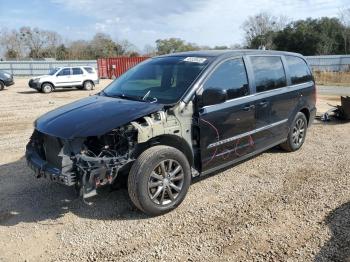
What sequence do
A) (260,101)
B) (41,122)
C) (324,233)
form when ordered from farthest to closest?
(260,101) → (41,122) → (324,233)

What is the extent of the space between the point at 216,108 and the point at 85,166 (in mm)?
1807

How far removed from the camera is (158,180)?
13.5 feet

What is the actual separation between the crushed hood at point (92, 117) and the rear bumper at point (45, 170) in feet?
1.25

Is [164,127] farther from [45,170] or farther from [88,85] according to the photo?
[88,85]

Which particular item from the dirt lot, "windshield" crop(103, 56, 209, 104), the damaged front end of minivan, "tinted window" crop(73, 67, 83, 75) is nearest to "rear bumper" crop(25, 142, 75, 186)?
the damaged front end of minivan

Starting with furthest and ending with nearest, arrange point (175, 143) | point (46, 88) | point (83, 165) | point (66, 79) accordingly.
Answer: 1. point (66, 79)
2. point (46, 88)
3. point (175, 143)
4. point (83, 165)

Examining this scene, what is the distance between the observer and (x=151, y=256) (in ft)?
11.2

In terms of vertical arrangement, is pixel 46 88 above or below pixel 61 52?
below

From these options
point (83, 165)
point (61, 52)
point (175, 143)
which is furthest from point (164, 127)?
point (61, 52)

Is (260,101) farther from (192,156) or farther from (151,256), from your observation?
(151,256)

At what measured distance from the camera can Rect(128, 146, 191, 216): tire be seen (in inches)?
154

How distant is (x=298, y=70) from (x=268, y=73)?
1.19 metres

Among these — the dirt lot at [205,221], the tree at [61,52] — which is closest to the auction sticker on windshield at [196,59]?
the dirt lot at [205,221]

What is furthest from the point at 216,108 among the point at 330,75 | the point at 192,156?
the point at 330,75
